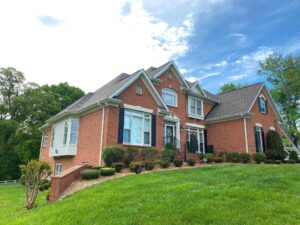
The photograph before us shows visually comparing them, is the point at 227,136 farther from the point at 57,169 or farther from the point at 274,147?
the point at 57,169

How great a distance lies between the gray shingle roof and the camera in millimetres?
21306

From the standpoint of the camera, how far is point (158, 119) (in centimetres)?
1738

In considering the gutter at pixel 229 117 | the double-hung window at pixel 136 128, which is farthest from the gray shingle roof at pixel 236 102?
the double-hung window at pixel 136 128

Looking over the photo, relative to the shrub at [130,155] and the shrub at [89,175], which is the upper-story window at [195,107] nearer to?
the shrub at [130,155]

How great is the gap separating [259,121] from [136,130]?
1235cm

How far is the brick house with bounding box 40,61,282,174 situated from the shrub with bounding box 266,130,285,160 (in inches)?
22.8

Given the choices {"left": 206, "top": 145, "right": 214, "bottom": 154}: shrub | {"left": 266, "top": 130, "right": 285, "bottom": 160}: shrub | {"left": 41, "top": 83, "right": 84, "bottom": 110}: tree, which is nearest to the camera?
{"left": 266, "top": 130, "right": 285, "bottom": 160}: shrub

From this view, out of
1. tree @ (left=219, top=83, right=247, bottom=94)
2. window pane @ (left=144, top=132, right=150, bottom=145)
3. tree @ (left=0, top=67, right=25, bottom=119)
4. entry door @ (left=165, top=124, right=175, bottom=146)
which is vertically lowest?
window pane @ (left=144, top=132, right=150, bottom=145)

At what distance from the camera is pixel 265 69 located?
1341 inches

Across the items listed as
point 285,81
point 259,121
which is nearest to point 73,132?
point 259,121

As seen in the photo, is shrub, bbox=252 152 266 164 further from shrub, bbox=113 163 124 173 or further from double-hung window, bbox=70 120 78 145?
double-hung window, bbox=70 120 78 145

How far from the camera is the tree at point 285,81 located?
30855mm

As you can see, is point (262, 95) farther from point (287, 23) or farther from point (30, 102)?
point (30, 102)

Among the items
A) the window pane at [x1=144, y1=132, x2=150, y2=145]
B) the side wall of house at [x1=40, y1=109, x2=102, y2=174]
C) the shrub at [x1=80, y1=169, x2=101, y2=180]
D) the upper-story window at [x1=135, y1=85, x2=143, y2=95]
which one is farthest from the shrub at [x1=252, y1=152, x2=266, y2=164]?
the shrub at [x1=80, y1=169, x2=101, y2=180]
